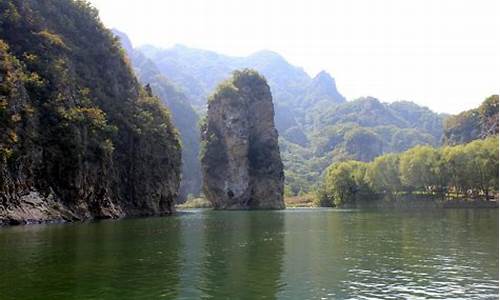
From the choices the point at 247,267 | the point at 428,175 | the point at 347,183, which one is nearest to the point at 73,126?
the point at 247,267

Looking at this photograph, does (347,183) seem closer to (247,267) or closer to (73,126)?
(73,126)

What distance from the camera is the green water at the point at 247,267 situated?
26.0 m

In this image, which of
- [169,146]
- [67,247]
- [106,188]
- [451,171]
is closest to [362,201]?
[451,171]

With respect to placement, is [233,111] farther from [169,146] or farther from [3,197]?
[3,197]

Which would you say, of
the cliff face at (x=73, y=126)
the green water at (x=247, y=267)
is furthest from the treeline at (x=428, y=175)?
the green water at (x=247, y=267)

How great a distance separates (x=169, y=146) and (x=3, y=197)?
68689mm

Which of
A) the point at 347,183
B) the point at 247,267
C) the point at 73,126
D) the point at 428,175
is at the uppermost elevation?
the point at 73,126

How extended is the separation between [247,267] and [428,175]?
139773 mm

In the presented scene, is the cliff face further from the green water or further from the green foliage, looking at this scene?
the green foliage

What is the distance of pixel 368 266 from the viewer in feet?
114

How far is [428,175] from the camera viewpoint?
162m

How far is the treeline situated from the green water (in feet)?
352

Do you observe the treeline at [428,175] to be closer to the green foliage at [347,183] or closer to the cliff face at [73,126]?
the green foliage at [347,183]

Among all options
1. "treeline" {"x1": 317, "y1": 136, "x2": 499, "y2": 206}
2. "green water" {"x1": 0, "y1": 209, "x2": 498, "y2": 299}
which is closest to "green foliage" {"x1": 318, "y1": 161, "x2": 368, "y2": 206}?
"treeline" {"x1": 317, "y1": 136, "x2": 499, "y2": 206}
